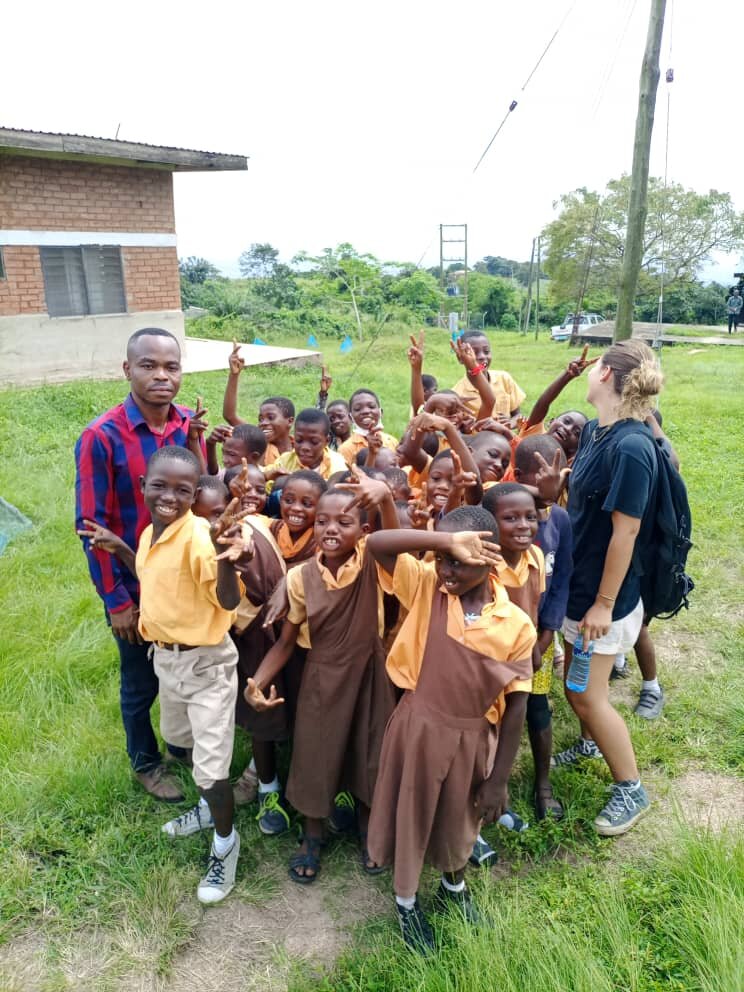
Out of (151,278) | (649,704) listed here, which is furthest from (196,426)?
(151,278)

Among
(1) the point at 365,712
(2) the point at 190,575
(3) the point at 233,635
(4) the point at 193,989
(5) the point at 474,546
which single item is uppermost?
(5) the point at 474,546

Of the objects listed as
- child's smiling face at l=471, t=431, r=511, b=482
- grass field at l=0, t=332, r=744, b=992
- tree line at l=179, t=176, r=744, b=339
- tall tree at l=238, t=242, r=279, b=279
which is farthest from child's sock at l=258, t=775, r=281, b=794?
tall tree at l=238, t=242, r=279, b=279

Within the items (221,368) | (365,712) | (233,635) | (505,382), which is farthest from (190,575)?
(221,368)

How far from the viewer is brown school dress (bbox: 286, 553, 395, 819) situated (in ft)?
8.00

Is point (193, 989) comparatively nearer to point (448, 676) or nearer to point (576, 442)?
point (448, 676)

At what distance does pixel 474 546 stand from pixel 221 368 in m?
10.8

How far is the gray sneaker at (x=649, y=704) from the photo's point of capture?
3604 millimetres

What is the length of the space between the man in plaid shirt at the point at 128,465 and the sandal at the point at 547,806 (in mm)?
1502

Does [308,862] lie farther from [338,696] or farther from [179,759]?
[179,759]

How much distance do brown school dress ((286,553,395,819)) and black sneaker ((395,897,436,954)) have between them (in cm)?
40

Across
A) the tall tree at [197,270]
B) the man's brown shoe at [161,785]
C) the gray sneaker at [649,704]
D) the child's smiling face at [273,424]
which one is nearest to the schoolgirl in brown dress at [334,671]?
the man's brown shoe at [161,785]

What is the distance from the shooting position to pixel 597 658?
2.81 m

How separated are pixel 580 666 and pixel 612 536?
1.77 ft

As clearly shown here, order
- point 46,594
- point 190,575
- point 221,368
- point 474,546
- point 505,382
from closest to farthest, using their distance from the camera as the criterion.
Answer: point 474,546
point 190,575
point 46,594
point 505,382
point 221,368
